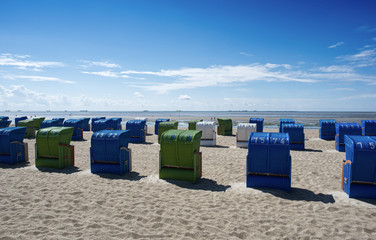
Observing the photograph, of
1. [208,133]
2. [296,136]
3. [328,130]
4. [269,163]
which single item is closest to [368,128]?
[328,130]

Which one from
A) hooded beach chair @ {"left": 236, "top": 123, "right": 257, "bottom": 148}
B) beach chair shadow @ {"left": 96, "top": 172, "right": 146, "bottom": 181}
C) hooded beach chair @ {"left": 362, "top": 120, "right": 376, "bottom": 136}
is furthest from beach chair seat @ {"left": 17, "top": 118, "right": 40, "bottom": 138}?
hooded beach chair @ {"left": 362, "top": 120, "right": 376, "bottom": 136}

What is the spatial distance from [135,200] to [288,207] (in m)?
4.29

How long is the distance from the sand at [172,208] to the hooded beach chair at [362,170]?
42 centimetres

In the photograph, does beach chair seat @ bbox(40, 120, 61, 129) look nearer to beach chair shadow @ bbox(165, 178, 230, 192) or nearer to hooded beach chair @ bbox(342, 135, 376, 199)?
beach chair shadow @ bbox(165, 178, 230, 192)

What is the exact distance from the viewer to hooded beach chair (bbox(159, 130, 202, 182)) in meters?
9.06

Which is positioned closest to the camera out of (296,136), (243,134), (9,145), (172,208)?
(172,208)

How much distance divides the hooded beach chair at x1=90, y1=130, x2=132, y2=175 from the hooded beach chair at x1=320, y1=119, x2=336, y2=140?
1857cm

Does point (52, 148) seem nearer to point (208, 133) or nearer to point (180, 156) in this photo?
point (180, 156)

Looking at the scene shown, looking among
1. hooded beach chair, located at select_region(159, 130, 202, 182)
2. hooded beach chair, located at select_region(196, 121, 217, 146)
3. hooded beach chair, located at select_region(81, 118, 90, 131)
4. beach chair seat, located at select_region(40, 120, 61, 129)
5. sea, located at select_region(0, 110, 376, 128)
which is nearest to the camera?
hooded beach chair, located at select_region(159, 130, 202, 182)

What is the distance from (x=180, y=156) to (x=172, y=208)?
2.82 meters

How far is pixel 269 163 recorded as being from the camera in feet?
27.5

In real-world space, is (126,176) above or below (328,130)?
below

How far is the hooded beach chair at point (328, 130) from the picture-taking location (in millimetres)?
21625

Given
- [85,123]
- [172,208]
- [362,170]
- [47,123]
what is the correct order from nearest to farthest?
[172,208] < [362,170] < [47,123] < [85,123]
